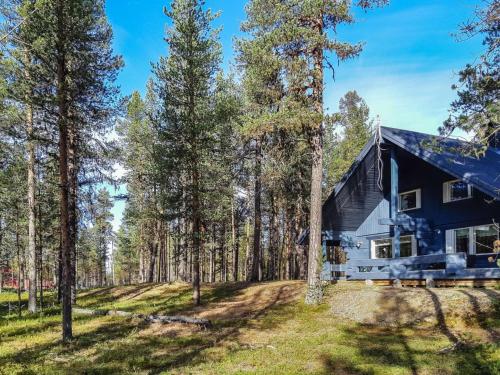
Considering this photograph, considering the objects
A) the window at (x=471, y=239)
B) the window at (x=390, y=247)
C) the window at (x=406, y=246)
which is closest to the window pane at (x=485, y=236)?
the window at (x=471, y=239)

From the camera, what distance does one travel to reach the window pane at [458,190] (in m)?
19.2

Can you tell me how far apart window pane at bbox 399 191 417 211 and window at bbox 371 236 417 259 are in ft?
5.55

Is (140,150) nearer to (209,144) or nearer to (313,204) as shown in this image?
(209,144)

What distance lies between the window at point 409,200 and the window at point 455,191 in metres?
1.68

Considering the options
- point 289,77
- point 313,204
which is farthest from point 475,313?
point 289,77

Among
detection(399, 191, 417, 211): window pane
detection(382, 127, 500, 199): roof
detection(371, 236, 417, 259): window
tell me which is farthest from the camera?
detection(371, 236, 417, 259): window

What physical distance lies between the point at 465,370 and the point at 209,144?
1499 centimetres

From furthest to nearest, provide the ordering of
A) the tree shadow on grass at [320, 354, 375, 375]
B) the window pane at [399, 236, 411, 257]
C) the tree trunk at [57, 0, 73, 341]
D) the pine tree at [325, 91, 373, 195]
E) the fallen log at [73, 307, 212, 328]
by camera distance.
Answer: the pine tree at [325, 91, 373, 195], the window pane at [399, 236, 411, 257], the fallen log at [73, 307, 212, 328], the tree trunk at [57, 0, 73, 341], the tree shadow on grass at [320, 354, 375, 375]

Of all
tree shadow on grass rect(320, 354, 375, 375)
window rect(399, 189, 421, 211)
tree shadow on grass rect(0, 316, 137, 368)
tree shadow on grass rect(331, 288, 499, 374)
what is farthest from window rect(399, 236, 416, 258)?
tree shadow on grass rect(0, 316, 137, 368)

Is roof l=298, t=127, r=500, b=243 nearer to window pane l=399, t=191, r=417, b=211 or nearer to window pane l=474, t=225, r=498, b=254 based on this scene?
window pane l=474, t=225, r=498, b=254

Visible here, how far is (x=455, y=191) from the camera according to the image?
64.7 ft

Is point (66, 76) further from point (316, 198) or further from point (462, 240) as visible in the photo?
point (462, 240)

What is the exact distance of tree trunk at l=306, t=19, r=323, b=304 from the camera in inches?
642

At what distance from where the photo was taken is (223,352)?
11.0m
